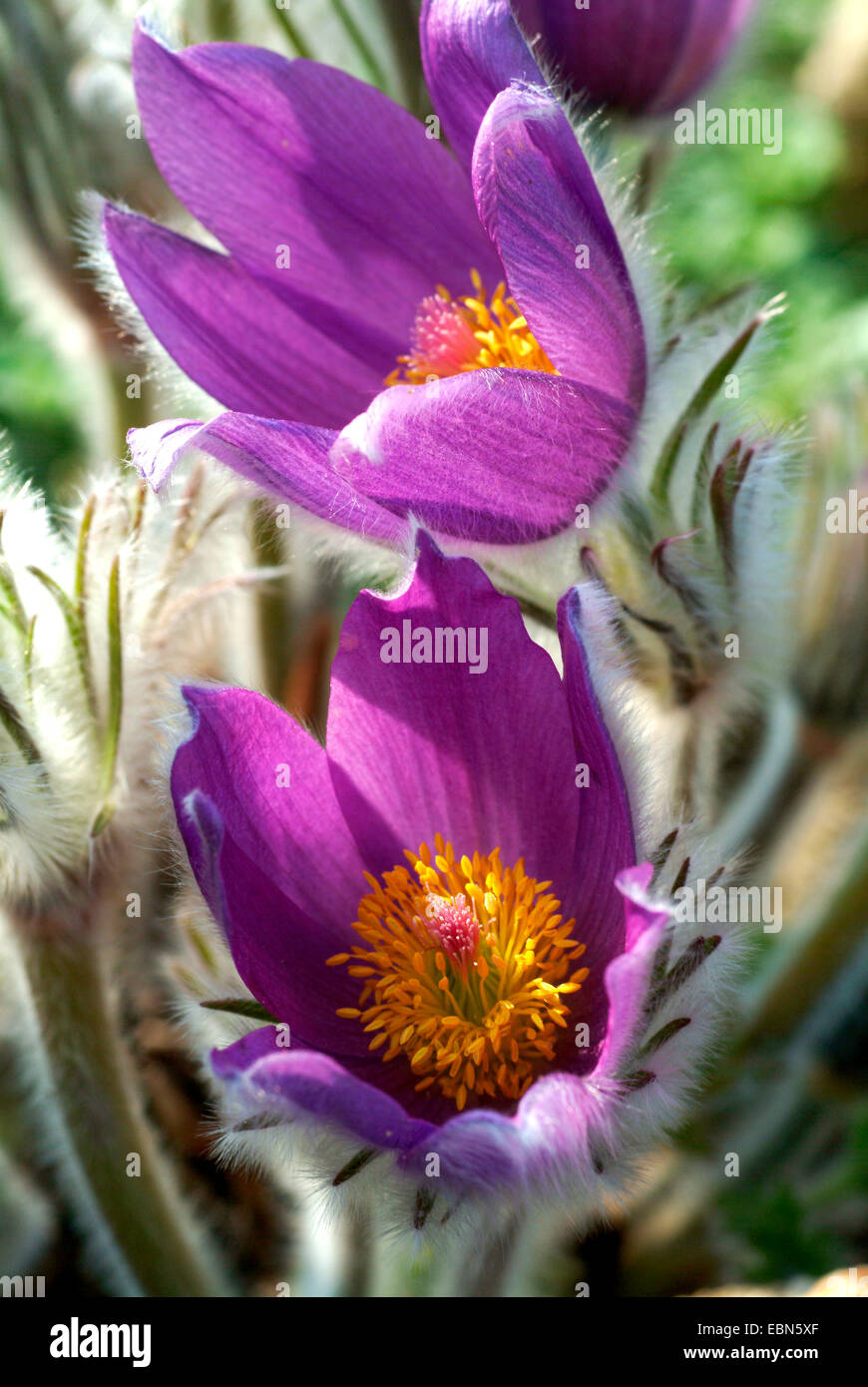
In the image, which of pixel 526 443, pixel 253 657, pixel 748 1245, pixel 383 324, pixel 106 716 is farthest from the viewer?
pixel 253 657

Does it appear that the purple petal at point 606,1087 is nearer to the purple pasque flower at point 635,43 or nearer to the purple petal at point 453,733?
the purple petal at point 453,733

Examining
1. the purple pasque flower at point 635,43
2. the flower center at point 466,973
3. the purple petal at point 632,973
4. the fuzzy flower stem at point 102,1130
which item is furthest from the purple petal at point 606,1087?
the purple pasque flower at point 635,43

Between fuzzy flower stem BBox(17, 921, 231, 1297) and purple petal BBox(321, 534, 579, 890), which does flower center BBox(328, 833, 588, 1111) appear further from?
fuzzy flower stem BBox(17, 921, 231, 1297)

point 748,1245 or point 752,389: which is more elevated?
point 752,389

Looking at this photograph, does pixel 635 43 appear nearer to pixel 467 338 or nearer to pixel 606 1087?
pixel 467 338

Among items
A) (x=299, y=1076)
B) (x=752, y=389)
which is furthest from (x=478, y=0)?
(x=299, y=1076)

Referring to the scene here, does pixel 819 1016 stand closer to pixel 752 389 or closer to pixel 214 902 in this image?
pixel 752 389
